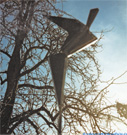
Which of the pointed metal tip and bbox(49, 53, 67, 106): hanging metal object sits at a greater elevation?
the pointed metal tip

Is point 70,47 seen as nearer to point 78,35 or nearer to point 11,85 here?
point 78,35

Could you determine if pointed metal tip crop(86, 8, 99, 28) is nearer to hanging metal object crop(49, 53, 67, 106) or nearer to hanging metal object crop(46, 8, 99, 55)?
hanging metal object crop(46, 8, 99, 55)

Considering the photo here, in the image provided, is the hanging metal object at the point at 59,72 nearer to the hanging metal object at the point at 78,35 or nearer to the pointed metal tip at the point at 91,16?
the hanging metal object at the point at 78,35

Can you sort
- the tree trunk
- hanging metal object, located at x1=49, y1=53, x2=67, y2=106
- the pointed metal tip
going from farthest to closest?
the tree trunk → the pointed metal tip → hanging metal object, located at x1=49, y1=53, x2=67, y2=106

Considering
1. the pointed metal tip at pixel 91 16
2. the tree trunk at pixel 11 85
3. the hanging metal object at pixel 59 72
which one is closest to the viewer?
the hanging metal object at pixel 59 72

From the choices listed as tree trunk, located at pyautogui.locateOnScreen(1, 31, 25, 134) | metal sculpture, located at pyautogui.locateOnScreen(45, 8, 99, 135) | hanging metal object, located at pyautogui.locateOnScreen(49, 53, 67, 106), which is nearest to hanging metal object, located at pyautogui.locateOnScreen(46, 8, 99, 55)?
metal sculpture, located at pyautogui.locateOnScreen(45, 8, 99, 135)

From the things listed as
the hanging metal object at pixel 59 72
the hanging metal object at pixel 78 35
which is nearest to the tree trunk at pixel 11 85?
the hanging metal object at pixel 78 35

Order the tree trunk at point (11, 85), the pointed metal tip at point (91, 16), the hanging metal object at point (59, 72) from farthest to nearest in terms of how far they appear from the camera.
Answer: the tree trunk at point (11, 85)
the pointed metal tip at point (91, 16)
the hanging metal object at point (59, 72)

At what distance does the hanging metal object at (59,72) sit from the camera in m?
1.54

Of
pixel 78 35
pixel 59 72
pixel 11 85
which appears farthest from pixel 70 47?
pixel 11 85

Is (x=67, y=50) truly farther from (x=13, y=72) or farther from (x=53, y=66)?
(x=13, y=72)

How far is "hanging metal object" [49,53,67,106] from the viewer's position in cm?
154

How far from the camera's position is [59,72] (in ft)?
5.22

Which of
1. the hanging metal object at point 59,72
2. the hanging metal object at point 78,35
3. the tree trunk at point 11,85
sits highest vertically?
the tree trunk at point 11,85
